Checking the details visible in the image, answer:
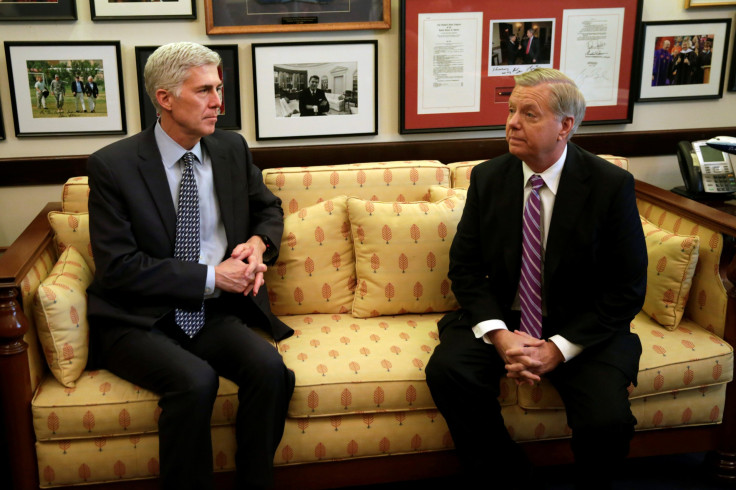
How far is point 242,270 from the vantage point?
2459 mm

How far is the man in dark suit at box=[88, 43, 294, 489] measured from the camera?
2248mm

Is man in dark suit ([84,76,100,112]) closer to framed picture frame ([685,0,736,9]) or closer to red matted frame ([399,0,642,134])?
red matted frame ([399,0,642,134])

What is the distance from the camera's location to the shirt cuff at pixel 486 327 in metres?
2.42

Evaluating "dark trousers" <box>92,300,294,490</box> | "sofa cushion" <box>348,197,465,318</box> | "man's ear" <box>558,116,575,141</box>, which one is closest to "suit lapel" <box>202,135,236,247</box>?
"dark trousers" <box>92,300,294,490</box>

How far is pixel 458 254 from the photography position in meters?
2.59

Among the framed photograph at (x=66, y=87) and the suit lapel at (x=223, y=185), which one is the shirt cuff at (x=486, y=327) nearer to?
the suit lapel at (x=223, y=185)

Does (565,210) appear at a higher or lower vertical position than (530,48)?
lower

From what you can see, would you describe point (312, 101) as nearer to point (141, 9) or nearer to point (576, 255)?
point (141, 9)

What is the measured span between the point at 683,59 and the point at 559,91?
57.4 inches

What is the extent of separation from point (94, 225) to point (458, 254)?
4.04ft

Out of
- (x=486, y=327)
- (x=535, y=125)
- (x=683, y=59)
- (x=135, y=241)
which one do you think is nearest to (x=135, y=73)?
(x=135, y=241)

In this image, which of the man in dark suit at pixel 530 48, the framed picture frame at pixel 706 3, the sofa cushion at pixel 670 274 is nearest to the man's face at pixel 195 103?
the man in dark suit at pixel 530 48

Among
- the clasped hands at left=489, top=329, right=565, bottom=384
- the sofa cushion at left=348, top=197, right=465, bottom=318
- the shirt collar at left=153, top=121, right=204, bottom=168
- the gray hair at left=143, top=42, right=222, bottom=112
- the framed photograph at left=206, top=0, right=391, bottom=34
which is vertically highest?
the framed photograph at left=206, top=0, right=391, bottom=34

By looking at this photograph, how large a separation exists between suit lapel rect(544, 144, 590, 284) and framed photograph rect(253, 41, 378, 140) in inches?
45.2
